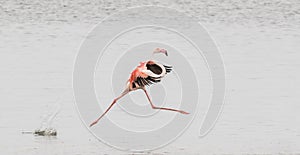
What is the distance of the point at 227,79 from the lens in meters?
13.7

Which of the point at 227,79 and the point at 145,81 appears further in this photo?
the point at 227,79

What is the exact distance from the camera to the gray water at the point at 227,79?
1001cm

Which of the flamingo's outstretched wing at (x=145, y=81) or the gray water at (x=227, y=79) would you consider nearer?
the flamingo's outstretched wing at (x=145, y=81)

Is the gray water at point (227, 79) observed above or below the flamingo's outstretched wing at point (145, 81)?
below

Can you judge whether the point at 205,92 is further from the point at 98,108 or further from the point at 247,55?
the point at 247,55

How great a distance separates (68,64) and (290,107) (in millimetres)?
4861

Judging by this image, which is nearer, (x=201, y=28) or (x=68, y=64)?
(x=68, y=64)

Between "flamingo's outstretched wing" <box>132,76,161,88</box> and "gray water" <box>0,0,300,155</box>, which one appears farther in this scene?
"gray water" <box>0,0,300,155</box>

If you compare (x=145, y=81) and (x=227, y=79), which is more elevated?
(x=145, y=81)

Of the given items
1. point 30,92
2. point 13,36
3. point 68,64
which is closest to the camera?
point 30,92

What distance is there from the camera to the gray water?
1001 centimetres

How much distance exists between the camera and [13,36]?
19469 mm

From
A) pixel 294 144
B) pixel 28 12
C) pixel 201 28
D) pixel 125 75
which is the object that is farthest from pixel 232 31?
pixel 294 144

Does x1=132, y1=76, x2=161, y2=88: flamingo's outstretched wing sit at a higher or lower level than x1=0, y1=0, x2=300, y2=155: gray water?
higher
